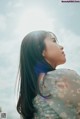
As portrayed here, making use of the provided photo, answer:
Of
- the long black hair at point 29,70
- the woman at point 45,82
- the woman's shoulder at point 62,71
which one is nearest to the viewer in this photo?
the woman at point 45,82

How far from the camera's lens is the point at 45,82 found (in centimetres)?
383

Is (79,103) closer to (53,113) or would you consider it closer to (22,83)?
(53,113)

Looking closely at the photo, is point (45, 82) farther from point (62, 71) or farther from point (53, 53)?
point (53, 53)

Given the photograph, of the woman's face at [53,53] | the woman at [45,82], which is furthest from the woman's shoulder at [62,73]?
the woman's face at [53,53]

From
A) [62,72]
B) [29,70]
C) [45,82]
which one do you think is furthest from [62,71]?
[29,70]

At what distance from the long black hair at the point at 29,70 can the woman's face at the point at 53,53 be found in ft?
0.17

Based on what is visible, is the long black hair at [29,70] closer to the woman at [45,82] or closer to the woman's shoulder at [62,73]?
A: the woman at [45,82]

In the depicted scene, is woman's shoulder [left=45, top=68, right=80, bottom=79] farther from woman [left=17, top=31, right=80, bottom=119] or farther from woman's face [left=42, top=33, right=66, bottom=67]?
woman's face [left=42, top=33, right=66, bottom=67]

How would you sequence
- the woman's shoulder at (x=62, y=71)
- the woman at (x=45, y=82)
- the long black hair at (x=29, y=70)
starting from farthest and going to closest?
the long black hair at (x=29, y=70), the woman's shoulder at (x=62, y=71), the woman at (x=45, y=82)

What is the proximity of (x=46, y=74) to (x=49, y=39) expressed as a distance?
47cm

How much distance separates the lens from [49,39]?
408 cm

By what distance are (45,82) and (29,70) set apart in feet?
0.91

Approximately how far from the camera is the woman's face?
3826 millimetres

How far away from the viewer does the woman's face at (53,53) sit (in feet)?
12.6
